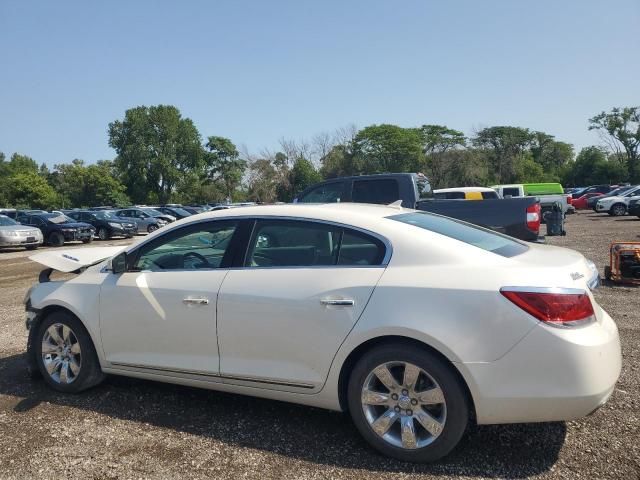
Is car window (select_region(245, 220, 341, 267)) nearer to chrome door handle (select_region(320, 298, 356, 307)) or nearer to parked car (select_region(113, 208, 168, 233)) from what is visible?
chrome door handle (select_region(320, 298, 356, 307))

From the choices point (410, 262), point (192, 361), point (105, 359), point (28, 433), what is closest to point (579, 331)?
point (410, 262)

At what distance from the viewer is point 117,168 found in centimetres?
8456

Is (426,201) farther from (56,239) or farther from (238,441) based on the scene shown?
(56,239)

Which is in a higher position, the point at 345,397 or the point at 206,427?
the point at 345,397

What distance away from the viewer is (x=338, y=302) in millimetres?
3121

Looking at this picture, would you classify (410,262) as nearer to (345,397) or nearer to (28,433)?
(345,397)

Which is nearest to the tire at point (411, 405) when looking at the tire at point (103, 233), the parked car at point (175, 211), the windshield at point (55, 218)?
the windshield at point (55, 218)

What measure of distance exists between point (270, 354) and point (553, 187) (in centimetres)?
3187

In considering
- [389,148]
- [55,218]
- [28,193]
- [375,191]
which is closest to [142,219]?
[55,218]

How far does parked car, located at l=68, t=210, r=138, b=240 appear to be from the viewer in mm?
26125

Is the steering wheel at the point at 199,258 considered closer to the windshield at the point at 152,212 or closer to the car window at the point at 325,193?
the car window at the point at 325,193

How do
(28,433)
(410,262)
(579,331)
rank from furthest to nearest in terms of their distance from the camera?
1. (28,433)
2. (410,262)
3. (579,331)

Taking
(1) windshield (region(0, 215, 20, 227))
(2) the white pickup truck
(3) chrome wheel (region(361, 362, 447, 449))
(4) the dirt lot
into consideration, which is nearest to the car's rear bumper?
(3) chrome wheel (region(361, 362, 447, 449))

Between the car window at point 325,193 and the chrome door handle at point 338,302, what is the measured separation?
21.0 ft
